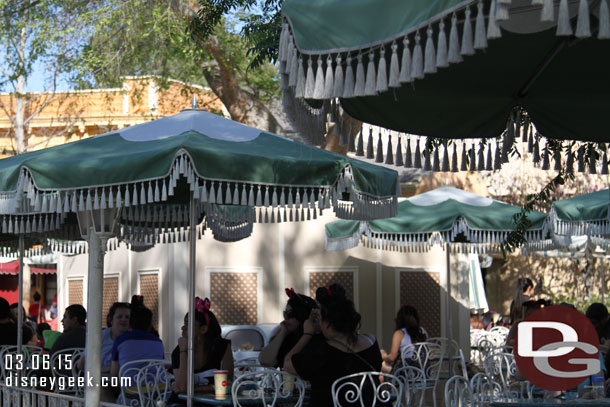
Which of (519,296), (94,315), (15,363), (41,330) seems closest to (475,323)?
(519,296)

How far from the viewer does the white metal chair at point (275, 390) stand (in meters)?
5.88

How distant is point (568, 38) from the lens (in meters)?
3.88

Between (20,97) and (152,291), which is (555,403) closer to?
(152,291)

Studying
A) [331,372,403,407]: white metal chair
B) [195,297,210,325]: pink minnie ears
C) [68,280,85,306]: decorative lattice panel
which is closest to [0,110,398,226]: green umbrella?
[331,372,403,407]: white metal chair

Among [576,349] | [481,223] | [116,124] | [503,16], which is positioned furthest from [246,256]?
[116,124]

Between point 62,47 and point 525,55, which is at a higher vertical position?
point 62,47

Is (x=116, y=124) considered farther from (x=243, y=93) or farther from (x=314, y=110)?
(x=314, y=110)

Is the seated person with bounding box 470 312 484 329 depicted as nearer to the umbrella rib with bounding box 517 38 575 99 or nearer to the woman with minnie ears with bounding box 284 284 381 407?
the woman with minnie ears with bounding box 284 284 381 407

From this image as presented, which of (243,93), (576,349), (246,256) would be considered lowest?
(576,349)

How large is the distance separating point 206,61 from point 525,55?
15.3 metres

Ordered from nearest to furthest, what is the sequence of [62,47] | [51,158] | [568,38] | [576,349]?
[568,38], [576,349], [51,158], [62,47]

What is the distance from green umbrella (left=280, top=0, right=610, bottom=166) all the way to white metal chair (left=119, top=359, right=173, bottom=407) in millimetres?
3252

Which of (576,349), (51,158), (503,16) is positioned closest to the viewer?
(503,16)

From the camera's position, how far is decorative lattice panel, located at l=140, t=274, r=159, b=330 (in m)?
12.8
